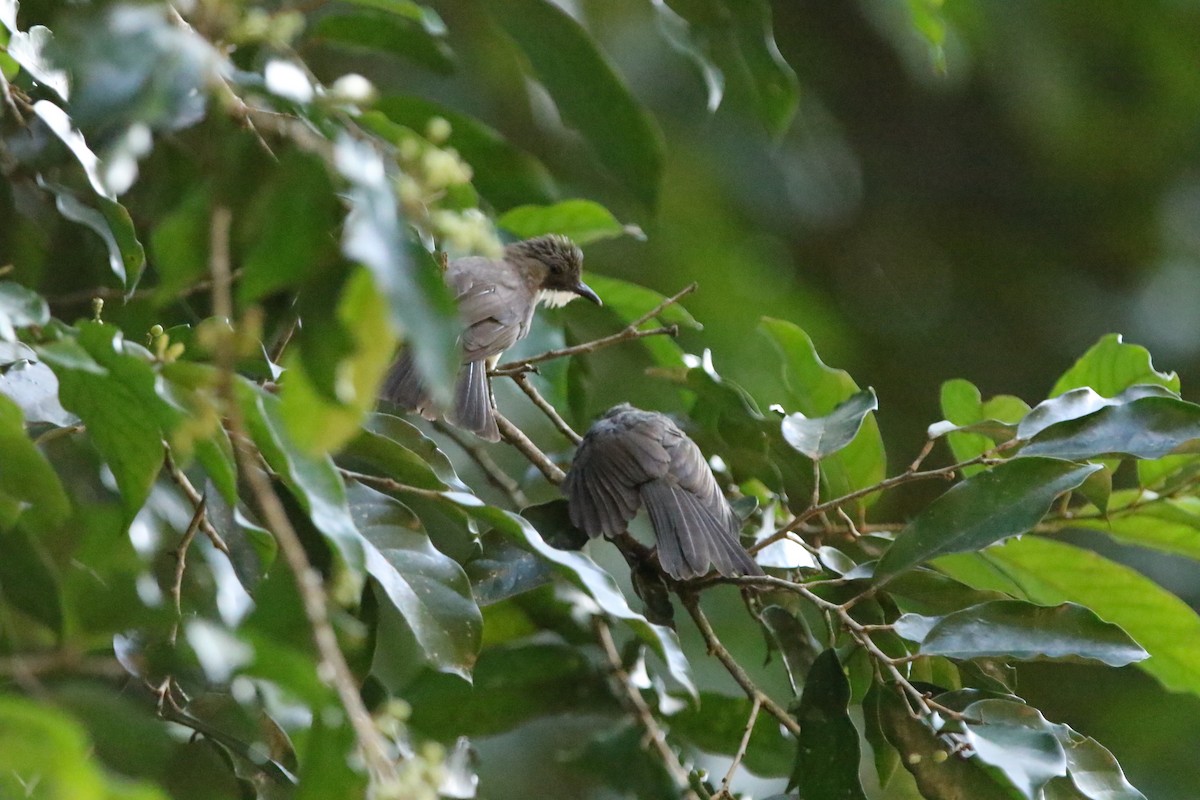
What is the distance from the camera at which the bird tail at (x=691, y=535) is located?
3.24 m

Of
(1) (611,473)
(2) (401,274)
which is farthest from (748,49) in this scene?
(2) (401,274)

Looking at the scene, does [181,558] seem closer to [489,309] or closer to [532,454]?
[532,454]

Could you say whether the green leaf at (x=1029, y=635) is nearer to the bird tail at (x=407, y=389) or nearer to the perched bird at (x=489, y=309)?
the perched bird at (x=489, y=309)

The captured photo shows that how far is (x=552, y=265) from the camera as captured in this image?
16.3 feet

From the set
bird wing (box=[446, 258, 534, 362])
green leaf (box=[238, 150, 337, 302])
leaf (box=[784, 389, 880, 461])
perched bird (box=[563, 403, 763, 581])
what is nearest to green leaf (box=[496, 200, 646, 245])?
bird wing (box=[446, 258, 534, 362])

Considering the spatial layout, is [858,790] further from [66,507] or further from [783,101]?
[783,101]

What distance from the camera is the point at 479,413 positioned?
362 cm

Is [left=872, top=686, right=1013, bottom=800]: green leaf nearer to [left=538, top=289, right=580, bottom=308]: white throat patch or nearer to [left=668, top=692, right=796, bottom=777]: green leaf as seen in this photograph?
[left=668, top=692, right=796, bottom=777]: green leaf

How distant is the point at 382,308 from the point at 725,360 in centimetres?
471

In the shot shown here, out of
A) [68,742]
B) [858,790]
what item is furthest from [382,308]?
[858,790]

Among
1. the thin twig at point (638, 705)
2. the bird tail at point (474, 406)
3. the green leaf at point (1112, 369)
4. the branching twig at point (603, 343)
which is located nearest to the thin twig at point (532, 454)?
the bird tail at point (474, 406)

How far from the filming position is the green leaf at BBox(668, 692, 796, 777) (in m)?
3.38

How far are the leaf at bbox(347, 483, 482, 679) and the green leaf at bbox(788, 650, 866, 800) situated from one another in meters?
0.72

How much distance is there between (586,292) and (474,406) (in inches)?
42.5
